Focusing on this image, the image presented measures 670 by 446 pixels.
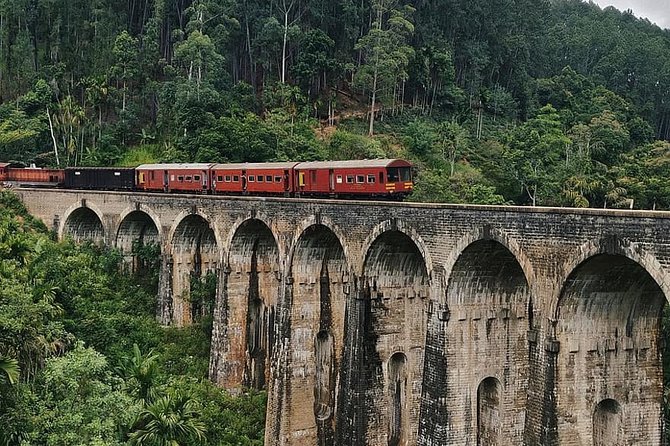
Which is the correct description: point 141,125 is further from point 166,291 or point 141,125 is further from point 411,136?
point 166,291

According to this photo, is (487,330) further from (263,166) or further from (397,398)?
(263,166)

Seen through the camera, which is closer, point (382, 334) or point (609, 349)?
point (609, 349)

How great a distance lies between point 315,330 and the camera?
30.8 metres

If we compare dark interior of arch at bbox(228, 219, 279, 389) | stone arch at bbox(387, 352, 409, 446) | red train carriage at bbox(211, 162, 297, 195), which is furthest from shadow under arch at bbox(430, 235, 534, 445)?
red train carriage at bbox(211, 162, 297, 195)

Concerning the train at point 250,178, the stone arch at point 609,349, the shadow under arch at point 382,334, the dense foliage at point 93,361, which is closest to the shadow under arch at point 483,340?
the stone arch at point 609,349

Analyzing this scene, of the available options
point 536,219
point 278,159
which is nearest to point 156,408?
point 536,219

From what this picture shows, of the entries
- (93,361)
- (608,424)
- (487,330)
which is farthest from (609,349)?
(93,361)

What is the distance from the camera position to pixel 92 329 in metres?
32.7

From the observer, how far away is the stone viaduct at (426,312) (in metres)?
17.7

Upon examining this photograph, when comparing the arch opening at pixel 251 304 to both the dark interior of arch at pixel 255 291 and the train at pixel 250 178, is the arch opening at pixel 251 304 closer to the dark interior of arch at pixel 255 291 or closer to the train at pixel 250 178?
the dark interior of arch at pixel 255 291

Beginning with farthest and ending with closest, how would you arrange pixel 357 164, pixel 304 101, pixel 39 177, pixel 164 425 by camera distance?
pixel 304 101 → pixel 39 177 → pixel 357 164 → pixel 164 425

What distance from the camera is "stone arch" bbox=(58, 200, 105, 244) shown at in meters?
44.6

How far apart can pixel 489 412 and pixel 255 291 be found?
15.6m

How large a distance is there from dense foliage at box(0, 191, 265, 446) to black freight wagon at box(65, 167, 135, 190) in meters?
4.57
